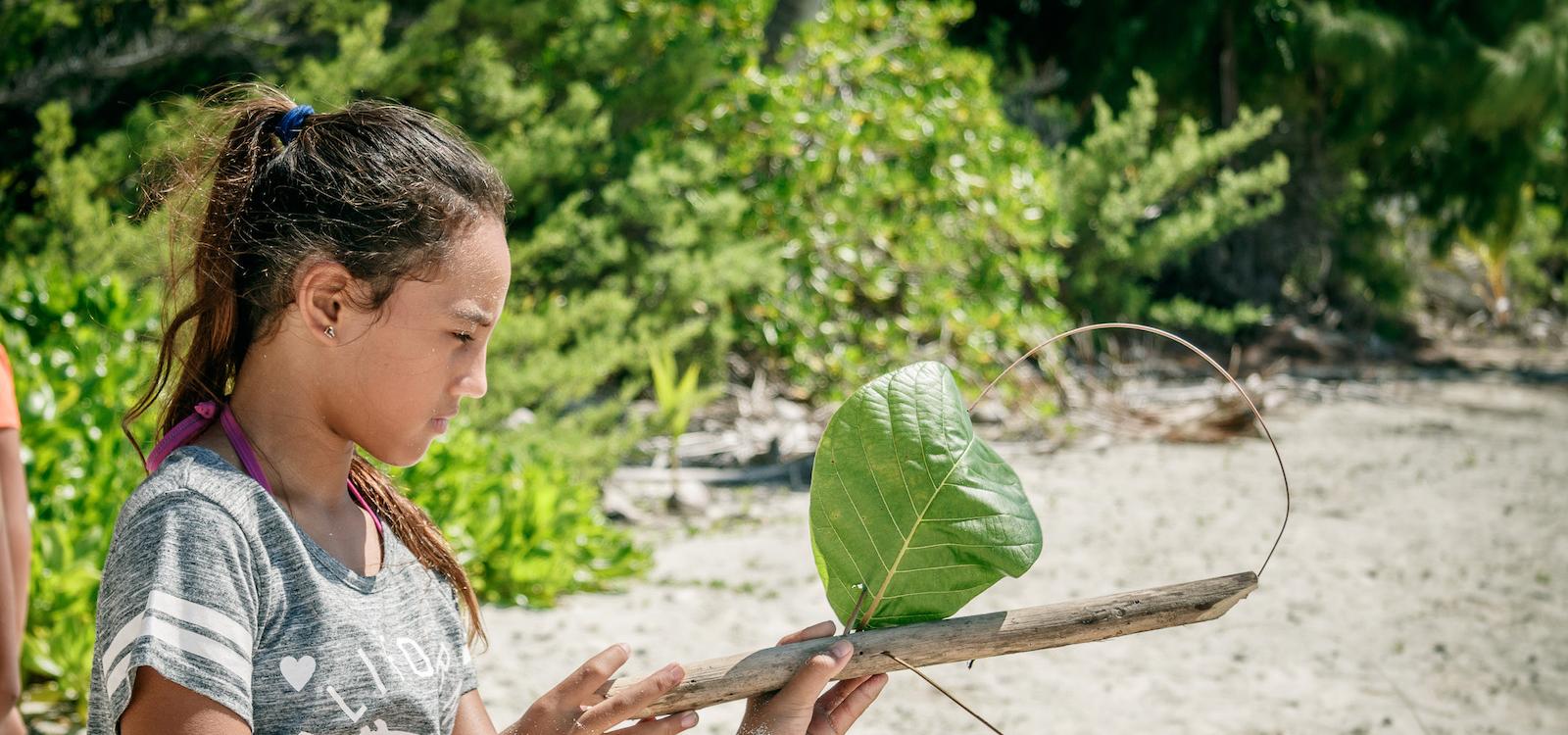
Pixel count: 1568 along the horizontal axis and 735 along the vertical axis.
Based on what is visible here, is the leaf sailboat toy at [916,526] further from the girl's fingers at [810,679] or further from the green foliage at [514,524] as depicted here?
the green foliage at [514,524]

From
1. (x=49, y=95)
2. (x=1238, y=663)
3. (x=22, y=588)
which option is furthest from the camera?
(x=49, y=95)

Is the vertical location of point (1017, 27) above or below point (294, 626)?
below

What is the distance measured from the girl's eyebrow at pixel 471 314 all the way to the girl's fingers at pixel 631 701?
39cm

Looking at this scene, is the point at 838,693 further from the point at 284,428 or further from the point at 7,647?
the point at 7,647

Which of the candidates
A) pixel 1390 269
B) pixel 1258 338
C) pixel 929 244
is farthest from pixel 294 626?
pixel 1390 269

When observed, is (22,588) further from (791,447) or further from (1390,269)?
(1390,269)

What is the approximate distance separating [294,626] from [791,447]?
187 inches

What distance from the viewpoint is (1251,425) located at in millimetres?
6609

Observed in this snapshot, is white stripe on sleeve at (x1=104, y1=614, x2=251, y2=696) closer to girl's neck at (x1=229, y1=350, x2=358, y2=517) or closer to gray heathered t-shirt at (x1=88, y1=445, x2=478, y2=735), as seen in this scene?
gray heathered t-shirt at (x1=88, y1=445, x2=478, y2=735)

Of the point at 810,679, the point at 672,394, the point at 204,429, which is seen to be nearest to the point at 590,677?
the point at 810,679

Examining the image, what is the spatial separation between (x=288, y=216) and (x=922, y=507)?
0.75 meters

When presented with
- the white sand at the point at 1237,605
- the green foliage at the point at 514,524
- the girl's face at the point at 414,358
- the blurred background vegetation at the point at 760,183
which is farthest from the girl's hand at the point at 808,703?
the green foliage at the point at 514,524

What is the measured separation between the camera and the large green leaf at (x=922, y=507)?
1434mm

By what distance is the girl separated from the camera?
3.53 feet
